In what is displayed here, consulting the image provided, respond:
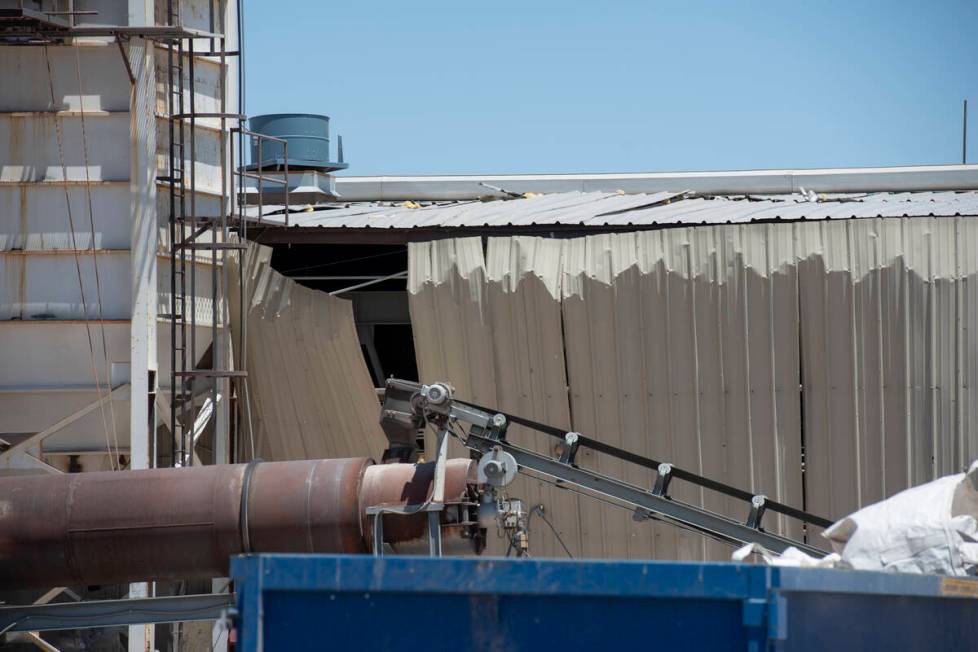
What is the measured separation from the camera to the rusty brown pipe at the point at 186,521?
8789mm

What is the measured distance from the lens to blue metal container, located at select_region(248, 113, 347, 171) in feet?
62.5

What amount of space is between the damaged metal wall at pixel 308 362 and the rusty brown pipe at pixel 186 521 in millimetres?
4355

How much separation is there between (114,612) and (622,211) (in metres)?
7.23

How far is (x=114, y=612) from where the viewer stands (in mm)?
9234

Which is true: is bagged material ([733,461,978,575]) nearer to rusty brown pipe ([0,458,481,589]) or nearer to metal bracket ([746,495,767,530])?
metal bracket ([746,495,767,530])

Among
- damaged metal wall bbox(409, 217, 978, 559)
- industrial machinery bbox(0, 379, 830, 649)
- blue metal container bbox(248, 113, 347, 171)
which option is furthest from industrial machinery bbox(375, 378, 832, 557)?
blue metal container bbox(248, 113, 347, 171)

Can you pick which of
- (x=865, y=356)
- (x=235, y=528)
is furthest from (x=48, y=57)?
(x=865, y=356)

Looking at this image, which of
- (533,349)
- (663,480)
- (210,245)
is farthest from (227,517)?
(533,349)

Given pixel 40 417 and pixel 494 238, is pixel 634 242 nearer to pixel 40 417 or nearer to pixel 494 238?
pixel 494 238

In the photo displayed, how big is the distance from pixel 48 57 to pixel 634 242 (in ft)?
20.5

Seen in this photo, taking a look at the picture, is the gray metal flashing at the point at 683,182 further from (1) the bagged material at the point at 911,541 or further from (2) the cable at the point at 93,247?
(1) the bagged material at the point at 911,541

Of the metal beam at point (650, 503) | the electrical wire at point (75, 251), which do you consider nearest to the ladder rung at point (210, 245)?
the electrical wire at point (75, 251)

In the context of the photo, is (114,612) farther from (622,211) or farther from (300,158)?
(300,158)

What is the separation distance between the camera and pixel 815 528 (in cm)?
1210
